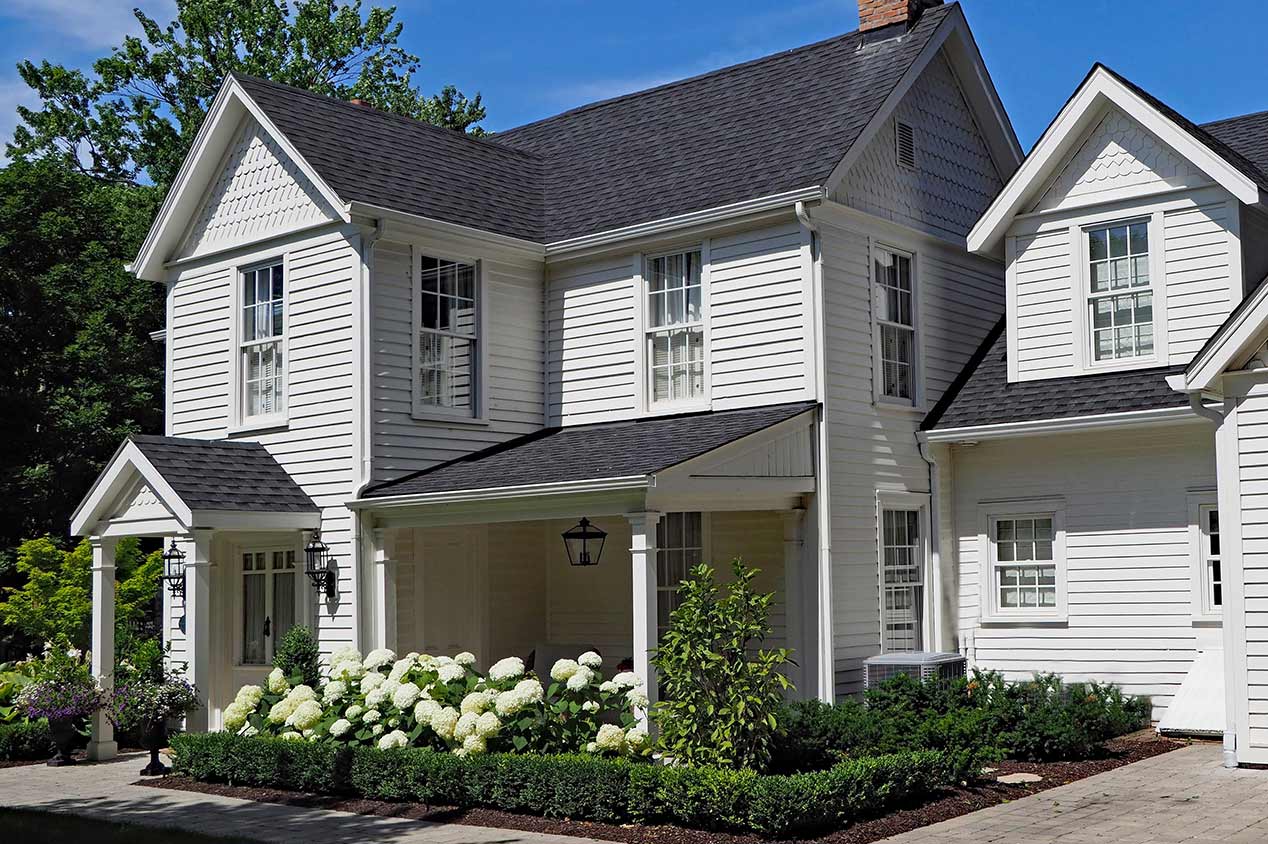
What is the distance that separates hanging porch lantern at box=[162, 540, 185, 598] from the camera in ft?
56.5

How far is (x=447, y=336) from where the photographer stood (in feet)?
56.6

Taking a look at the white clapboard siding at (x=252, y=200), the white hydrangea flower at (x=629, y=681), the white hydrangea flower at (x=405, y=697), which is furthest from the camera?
the white clapboard siding at (x=252, y=200)

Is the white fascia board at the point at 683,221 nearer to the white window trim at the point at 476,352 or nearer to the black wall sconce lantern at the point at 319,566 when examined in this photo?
the white window trim at the point at 476,352

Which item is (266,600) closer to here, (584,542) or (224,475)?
(224,475)

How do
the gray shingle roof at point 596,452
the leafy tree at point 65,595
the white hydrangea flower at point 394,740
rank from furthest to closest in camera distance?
the leafy tree at point 65,595 → the gray shingle roof at point 596,452 → the white hydrangea flower at point 394,740

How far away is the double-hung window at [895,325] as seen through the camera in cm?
1689

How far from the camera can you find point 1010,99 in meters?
20.2

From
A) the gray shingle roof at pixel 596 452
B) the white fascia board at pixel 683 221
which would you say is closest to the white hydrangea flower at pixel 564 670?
the gray shingle roof at pixel 596 452

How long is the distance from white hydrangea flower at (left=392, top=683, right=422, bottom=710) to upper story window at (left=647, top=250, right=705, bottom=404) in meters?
5.29

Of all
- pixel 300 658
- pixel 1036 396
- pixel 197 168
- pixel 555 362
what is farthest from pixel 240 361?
pixel 1036 396

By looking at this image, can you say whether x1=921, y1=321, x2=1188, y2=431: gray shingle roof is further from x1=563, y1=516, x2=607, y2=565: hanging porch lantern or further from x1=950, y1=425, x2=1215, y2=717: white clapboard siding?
x1=563, y1=516, x2=607, y2=565: hanging porch lantern

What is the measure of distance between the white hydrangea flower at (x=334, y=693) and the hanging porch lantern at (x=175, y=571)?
403 cm

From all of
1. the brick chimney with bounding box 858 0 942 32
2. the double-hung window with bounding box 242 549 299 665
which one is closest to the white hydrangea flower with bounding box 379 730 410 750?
the double-hung window with bounding box 242 549 299 665

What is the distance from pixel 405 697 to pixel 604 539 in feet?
15.0
